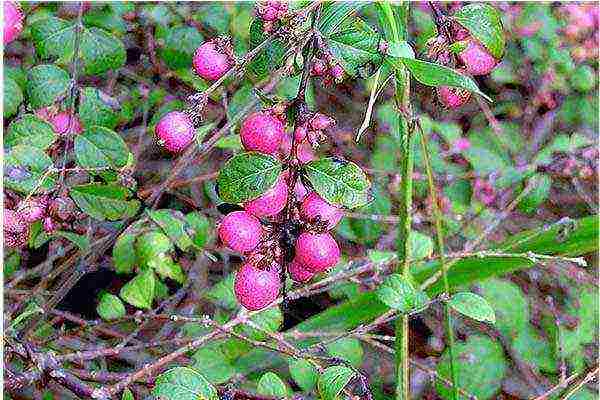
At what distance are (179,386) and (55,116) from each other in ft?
1.72

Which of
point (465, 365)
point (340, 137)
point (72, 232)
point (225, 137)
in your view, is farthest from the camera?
point (340, 137)

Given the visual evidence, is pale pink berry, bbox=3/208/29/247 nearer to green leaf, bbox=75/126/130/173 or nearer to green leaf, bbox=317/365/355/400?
green leaf, bbox=75/126/130/173

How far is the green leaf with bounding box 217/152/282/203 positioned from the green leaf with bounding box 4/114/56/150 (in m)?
0.36

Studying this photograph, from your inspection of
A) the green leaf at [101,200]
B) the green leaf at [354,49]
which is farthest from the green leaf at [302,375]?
the green leaf at [354,49]

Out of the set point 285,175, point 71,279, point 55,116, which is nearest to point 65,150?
point 55,116

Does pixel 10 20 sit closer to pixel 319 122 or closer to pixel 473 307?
pixel 319 122

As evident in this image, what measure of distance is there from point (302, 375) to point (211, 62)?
1.79 ft

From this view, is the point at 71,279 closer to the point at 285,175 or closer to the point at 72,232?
the point at 72,232

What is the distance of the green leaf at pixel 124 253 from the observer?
1268mm

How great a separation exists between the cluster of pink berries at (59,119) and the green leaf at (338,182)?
468mm

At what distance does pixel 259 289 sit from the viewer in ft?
2.52

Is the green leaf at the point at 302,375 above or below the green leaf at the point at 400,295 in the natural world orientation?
below

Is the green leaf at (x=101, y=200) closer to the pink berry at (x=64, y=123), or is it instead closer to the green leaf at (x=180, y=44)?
the pink berry at (x=64, y=123)

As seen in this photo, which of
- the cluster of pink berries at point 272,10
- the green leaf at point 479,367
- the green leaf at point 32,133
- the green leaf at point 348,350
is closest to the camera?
the cluster of pink berries at point 272,10
